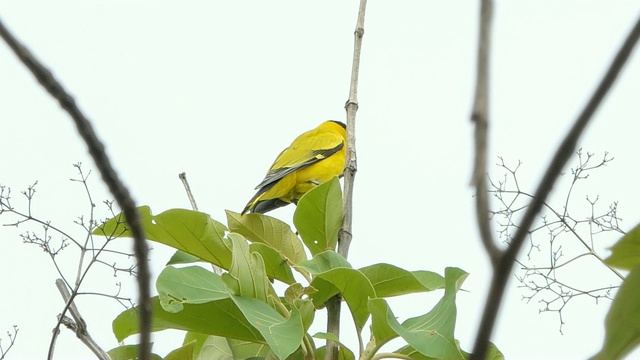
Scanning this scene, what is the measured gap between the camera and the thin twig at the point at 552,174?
0.66m

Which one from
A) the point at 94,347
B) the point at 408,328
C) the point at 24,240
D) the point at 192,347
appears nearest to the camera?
the point at 94,347

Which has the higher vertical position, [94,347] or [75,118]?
[94,347]

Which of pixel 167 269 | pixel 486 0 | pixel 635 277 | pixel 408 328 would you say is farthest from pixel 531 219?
pixel 167 269

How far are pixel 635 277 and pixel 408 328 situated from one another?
4.11 ft

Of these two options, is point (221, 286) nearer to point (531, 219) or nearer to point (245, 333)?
point (245, 333)

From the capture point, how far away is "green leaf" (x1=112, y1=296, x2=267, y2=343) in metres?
2.52

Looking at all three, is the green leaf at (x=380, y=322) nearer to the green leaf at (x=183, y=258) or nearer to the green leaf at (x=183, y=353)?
the green leaf at (x=183, y=353)

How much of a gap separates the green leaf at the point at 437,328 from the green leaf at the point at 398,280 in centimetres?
29

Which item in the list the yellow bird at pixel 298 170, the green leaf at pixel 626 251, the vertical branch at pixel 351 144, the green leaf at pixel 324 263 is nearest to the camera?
the green leaf at pixel 626 251

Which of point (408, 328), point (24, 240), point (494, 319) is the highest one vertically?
point (24, 240)

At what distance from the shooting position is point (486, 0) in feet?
2.70

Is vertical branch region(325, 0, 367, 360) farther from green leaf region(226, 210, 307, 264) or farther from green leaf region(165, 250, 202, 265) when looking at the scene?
green leaf region(165, 250, 202, 265)

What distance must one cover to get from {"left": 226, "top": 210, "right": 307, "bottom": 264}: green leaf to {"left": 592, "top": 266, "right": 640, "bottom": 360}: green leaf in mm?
1793

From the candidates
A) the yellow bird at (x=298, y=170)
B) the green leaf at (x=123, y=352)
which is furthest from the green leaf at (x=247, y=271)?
the yellow bird at (x=298, y=170)
